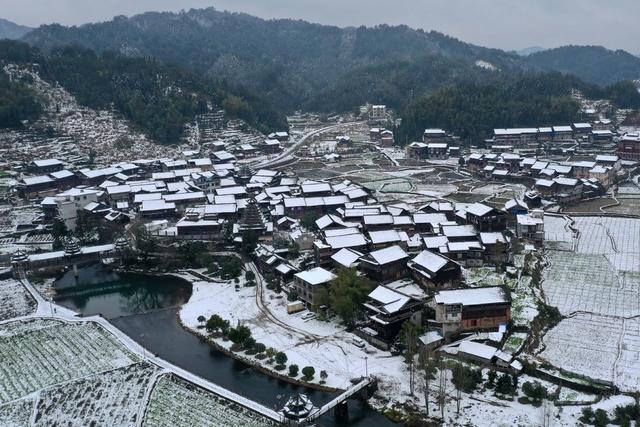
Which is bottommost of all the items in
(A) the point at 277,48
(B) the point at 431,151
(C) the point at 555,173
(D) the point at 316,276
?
(D) the point at 316,276

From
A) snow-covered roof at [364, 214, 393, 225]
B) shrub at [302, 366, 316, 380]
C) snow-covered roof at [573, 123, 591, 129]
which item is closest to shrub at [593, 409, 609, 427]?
shrub at [302, 366, 316, 380]

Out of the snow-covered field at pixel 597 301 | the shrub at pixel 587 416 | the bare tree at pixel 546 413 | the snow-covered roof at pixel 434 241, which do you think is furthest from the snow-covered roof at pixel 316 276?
the shrub at pixel 587 416

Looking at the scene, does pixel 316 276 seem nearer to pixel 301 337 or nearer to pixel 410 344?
pixel 301 337

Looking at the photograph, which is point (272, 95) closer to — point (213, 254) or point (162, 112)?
point (162, 112)

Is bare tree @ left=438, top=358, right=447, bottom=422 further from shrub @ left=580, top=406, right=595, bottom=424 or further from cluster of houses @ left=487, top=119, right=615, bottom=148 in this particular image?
cluster of houses @ left=487, top=119, right=615, bottom=148

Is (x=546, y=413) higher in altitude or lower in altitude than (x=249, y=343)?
lower

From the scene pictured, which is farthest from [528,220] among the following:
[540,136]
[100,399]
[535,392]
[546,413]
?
[540,136]
